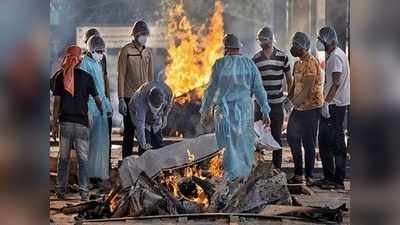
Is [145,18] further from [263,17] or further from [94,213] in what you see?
[94,213]

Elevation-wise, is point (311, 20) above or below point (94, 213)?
above

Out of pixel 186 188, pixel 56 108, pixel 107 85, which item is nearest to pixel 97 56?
pixel 107 85

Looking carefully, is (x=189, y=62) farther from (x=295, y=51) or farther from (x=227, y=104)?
(x=295, y=51)

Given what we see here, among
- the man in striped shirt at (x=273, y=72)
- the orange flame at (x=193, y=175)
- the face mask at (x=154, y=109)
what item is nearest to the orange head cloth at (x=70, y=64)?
the face mask at (x=154, y=109)

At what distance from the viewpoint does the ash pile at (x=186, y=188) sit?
11.9 ft

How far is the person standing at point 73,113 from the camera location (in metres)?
3.60

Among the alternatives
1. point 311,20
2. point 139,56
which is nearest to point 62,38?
point 139,56

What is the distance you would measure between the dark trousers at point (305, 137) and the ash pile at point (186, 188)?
0.15 m

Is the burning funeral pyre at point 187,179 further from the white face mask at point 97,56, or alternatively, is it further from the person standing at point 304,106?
the white face mask at point 97,56

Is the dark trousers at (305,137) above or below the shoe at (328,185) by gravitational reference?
above

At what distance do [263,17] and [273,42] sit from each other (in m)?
0.17

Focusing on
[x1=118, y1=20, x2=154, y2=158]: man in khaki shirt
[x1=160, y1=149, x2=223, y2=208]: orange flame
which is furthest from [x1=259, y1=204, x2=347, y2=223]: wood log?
[x1=118, y1=20, x2=154, y2=158]: man in khaki shirt

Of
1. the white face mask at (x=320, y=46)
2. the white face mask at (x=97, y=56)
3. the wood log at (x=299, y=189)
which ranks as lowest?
the wood log at (x=299, y=189)
